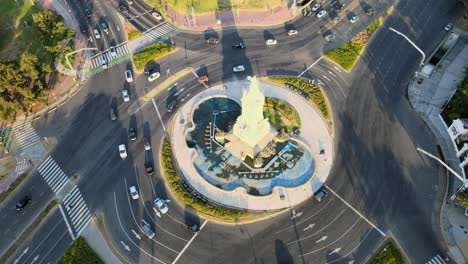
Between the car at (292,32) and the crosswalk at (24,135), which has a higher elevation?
the car at (292,32)

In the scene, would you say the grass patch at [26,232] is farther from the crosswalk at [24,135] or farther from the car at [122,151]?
the crosswalk at [24,135]

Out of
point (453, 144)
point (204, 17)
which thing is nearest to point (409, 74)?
point (453, 144)

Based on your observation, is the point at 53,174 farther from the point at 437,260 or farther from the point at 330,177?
the point at 437,260

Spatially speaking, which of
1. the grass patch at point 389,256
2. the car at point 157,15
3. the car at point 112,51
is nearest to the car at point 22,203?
the car at point 112,51

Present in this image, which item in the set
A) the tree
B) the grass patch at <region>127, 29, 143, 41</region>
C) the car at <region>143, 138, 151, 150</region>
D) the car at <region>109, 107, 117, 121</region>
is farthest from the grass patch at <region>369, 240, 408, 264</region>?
the grass patch at <region>127, 29, 143, 41</region>

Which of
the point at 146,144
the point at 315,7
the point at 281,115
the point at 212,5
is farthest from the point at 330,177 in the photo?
the point at 212,5
